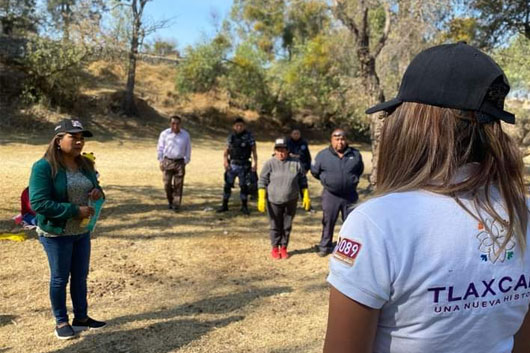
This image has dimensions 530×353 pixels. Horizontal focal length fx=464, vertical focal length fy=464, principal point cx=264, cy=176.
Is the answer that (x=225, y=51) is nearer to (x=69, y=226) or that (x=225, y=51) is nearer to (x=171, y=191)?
(x=171, y=191)

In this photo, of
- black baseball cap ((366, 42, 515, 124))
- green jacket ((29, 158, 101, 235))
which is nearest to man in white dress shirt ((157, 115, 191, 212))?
green jacket ((29, 158, 101, 235))

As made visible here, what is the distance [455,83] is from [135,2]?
24.0 meters

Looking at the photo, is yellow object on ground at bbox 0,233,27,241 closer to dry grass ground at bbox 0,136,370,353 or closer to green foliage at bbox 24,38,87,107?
dry grass ground at bbox 0,136,370,353

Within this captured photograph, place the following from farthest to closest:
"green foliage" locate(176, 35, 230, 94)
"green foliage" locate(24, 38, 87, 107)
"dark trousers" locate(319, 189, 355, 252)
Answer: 1. "green foliage" locate(176, 35, 230, 94)
2. "green foliage" locate(24, 38, 87, 107)
3. "dark trousers" locate(319, 189, 355, 252)

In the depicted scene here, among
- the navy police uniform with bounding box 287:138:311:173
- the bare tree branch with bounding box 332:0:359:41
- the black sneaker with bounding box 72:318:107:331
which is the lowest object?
the black sneaker with bounding box 72:318:107:331

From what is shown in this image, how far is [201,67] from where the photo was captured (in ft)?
82.2

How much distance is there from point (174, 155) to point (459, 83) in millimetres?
7374

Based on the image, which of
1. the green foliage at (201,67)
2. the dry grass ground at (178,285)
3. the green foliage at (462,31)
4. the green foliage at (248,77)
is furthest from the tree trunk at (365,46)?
the green foliage at (248,77)

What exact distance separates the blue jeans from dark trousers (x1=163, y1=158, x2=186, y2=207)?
4.44 metres

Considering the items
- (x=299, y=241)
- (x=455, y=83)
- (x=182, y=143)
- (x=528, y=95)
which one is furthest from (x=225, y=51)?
(x=455, y=83)

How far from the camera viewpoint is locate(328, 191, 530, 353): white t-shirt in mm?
1000

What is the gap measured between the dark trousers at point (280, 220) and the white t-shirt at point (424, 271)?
495 centimetres

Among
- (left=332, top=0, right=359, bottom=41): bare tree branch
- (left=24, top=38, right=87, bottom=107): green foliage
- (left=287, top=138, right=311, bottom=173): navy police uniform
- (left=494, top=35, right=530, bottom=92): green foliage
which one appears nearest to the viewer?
(left=287, top=138, right=311, bottom=173): navy police uniform

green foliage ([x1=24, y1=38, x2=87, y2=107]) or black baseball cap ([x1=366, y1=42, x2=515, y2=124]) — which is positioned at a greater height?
green foliage ([x1=24, y1=38, x2=87, y2=107])
